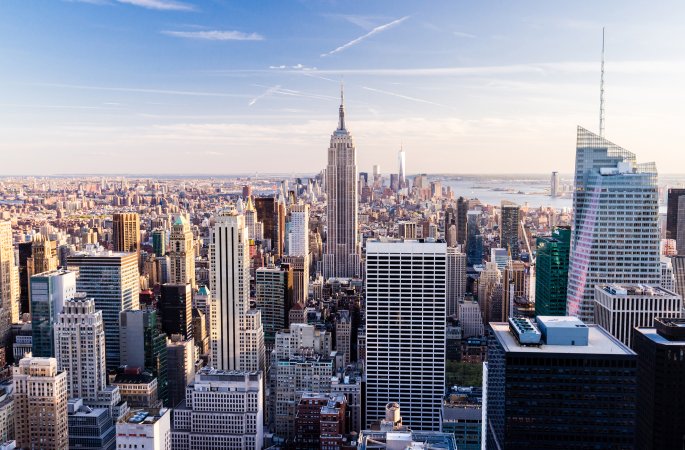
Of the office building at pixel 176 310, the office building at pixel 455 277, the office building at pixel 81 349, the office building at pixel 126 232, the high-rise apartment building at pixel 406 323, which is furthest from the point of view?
the office building at pixel 455 277

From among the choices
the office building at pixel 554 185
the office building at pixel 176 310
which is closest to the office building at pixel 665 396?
the office building at pixel 554 185

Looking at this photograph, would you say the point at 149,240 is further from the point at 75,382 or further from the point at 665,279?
the point at 665,279

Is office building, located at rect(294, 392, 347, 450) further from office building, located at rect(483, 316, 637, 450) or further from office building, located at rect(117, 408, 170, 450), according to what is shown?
office building, located at rect(483, 316, 637, 450)

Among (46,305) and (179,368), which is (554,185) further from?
(46,305)

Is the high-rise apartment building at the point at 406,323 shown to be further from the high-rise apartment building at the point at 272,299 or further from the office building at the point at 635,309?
the high-rise apartment building at the point at 272,299

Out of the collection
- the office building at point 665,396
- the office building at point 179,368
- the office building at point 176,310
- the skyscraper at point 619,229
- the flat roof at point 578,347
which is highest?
the skyscraper at point 619,229
